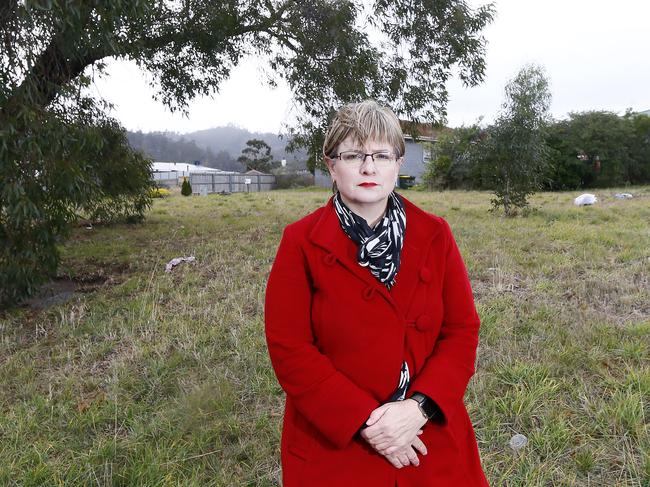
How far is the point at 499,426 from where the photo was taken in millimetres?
2861

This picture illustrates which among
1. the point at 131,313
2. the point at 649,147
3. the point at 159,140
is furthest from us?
the point at 159,140

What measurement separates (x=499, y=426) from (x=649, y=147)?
30348 millimetres

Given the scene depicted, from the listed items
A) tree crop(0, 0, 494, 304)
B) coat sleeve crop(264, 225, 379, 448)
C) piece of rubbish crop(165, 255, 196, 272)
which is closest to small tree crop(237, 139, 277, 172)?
tree crop(0, 0, 494, 304)

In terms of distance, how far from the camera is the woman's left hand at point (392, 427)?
1.42 m

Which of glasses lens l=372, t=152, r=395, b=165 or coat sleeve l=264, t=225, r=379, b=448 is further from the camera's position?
glasses lens l=372, t=152, r=395, b=165

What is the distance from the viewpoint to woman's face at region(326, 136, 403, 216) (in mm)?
1519

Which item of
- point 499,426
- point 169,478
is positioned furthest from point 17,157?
point 499,426

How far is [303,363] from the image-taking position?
1.46 metres

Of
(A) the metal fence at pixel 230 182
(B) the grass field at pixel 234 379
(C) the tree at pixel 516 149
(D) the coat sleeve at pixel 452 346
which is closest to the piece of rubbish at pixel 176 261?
(B) the grass field at pixel 234 379

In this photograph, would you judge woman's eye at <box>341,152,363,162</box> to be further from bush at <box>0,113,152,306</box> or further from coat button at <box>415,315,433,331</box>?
bush at <box>0,113,152,306</box>

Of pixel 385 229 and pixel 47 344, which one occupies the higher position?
pixel 385 229

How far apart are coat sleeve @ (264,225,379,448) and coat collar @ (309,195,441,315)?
0.10 meters

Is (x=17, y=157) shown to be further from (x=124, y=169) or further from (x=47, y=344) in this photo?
(x=124, y=169)

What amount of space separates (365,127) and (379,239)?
0.36m
